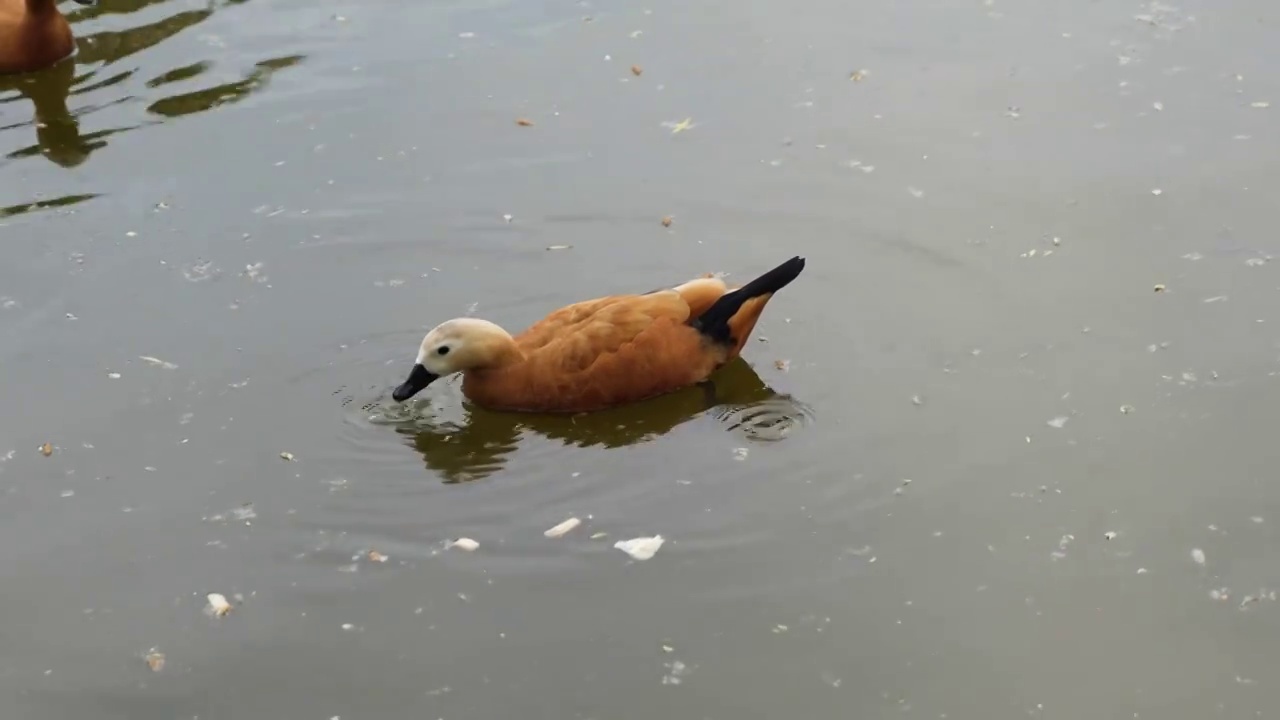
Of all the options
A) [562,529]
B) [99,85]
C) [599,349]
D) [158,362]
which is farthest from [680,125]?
[99,85]

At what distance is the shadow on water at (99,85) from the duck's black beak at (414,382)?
3070 millimetres

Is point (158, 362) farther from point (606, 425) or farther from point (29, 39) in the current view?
point (29, 39)

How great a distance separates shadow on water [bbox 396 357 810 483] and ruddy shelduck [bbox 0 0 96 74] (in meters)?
5.41

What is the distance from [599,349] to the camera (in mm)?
6660

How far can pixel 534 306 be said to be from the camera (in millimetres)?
7520

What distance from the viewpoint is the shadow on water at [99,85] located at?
9320mm

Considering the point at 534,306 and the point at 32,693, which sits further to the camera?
the point at 534,306

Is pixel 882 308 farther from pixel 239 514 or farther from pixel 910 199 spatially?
pixel 239 514

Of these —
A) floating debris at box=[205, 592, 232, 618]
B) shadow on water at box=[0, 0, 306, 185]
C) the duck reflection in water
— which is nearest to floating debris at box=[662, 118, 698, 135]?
shadow on water at box=[0, 0, 306, 185]

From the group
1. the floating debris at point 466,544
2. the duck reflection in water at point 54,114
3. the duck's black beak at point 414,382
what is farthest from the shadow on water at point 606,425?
the duck reflection in water at point 54,114

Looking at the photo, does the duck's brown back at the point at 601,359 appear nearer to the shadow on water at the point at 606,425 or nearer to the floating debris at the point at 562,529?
the shadow on water at the point at 606,425

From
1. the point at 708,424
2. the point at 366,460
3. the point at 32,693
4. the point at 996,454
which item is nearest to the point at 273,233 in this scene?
the point at 366,460

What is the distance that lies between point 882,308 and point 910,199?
116cm

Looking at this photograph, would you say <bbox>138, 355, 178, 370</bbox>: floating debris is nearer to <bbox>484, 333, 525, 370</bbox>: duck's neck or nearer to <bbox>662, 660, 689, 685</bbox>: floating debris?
<bbox>484, 333, 525, 370</bbox>: duck's neck
